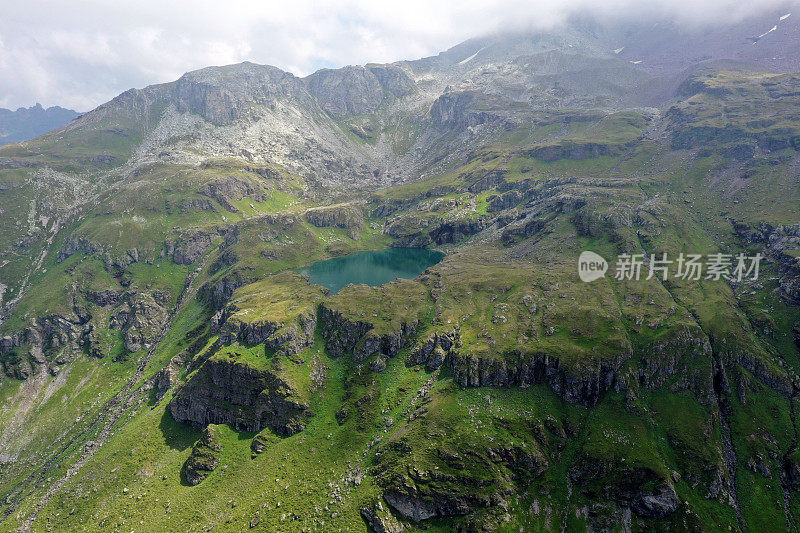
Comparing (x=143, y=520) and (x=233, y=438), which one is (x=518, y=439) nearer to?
(x=233, y=438)

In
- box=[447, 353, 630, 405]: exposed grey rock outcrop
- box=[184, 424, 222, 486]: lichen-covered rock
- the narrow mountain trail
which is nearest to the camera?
box=[184, 424, 222, 486]: lichen-covered rock

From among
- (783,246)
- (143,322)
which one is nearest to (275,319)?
(143,322)

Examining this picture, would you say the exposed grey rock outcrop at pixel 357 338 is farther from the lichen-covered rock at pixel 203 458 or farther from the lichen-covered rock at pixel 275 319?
the lichen-covered rock at pixel 203 458

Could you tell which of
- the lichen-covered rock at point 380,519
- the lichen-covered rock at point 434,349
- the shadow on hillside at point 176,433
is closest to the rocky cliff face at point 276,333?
the shadow on hillside at point 176,433

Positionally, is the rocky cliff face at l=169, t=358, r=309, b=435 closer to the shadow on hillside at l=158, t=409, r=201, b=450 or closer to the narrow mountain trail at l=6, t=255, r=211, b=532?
the shadow on hillside at l=158, t=409, r=201, b=450

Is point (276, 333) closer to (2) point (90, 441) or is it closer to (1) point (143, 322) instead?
(2) point (90, 441)

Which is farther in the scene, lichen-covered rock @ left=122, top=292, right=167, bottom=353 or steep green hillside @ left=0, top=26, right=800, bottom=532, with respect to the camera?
lichen-covered rock @ left=122, top=292, right=167, bottom=353

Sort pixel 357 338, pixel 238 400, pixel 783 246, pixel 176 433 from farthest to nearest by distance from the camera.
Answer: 1. pixel 783 246
2. pixel 357 338
3. pixel 176 433
4. pixel 238 400

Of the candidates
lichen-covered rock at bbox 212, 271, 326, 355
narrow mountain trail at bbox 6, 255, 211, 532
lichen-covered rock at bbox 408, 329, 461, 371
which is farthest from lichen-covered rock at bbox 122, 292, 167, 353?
lichen-covered rock at bbox 408, 329, 461, 371

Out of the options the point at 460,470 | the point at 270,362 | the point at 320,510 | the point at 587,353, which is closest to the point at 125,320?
the point at 270,362

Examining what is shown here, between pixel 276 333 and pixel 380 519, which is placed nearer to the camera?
pixel 380 519

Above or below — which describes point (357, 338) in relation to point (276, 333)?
below
